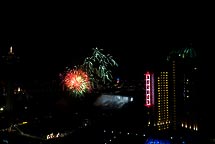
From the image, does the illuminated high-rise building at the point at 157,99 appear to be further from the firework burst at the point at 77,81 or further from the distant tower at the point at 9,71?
the distant tower at the point at 9,71

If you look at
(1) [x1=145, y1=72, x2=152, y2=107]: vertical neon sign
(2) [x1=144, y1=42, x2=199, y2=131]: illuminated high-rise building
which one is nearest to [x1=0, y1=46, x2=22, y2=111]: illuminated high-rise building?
(1) [x1=145, y1=72, x2=152, y2=107]: vertical neon sign

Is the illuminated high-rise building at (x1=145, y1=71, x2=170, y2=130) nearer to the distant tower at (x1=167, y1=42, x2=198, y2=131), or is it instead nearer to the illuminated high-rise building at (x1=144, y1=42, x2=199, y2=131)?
the illuminated high-rise building at (x1=144, y1=42, x2=199, y2=131)

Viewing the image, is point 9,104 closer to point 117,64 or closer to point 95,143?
point 95,143

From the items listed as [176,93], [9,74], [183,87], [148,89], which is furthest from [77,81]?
[183,87]

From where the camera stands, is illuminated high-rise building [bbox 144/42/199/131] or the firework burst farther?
the firework burst

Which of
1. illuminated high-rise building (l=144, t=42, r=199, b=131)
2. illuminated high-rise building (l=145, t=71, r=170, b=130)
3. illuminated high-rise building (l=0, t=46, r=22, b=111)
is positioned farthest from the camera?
illuminated high-rise building (l=0, t=46, r=22, b=111)

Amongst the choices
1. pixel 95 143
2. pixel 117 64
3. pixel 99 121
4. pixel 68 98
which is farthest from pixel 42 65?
pixel 95 143

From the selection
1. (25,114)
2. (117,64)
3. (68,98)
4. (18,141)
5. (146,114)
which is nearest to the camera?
(18,141)

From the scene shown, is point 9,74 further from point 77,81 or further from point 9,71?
point 77,81
